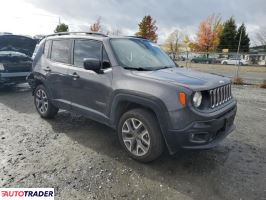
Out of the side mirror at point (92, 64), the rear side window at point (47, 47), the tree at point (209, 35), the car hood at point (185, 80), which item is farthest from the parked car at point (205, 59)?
the side mirror at point (92, 64)

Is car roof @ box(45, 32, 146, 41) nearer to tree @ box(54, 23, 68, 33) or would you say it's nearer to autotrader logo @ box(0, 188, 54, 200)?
autotrader logo @ box(0, 188, 54, 200)

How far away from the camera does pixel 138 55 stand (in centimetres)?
409

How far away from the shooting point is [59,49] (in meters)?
4.87

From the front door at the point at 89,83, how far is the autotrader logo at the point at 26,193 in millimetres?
1505

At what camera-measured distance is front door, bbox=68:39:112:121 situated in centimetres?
385

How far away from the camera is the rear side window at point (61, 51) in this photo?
466cm

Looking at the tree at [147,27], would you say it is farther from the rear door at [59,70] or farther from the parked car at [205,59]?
the rear door at [59,70]

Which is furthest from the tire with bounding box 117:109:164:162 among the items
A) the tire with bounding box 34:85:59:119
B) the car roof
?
the tire with bounding box 34:85:59:119

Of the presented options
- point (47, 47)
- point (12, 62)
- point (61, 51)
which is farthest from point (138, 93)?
point (12, 62)

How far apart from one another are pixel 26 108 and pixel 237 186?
5.57 metres

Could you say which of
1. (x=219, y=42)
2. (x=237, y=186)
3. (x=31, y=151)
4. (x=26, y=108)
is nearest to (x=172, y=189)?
(x=237, y=186)

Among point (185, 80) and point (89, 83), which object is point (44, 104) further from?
point (185, 80)

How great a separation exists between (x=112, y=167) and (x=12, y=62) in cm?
651

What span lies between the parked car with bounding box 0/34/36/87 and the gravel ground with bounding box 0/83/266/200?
11.3ft
